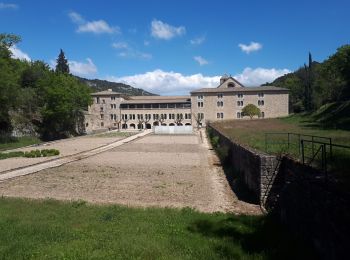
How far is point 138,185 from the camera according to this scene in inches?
727

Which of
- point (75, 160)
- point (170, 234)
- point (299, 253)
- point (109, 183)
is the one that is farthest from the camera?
point (75, 160)

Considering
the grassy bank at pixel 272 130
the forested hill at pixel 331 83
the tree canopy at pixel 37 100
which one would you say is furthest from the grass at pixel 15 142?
the forested hill at pixel 331 83

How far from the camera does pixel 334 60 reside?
66500 mm

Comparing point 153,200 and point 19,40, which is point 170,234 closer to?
point 153,200

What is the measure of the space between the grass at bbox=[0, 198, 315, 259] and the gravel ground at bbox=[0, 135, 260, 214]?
2.26 metres

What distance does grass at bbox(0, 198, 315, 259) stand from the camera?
7887mm

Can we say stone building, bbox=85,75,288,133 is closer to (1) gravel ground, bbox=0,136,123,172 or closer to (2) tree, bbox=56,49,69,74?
(2) tree, bbox=56,49,69,74

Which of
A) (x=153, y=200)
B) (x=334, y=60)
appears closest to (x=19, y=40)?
(x=153, y=200)

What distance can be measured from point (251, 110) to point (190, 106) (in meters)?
18.0

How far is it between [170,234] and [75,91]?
7006 centimetres

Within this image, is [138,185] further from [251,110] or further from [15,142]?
[251,110]

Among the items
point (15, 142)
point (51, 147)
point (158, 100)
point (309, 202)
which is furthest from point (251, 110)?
point (309, 202)

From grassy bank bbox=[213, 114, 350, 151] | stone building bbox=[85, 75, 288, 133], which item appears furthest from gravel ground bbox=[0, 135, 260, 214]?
stone building bbox=[85, 75, 288, 133]

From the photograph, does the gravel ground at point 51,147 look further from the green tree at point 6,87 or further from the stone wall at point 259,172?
the stone wall at point 259,172
